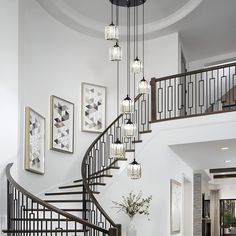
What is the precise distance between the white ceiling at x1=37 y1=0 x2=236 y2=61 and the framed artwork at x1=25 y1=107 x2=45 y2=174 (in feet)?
8.05

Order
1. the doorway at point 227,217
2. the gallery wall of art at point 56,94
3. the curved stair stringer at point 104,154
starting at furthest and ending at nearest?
the doorway at point 227,217, the gallery wall of art at point 56,94, the curved stair stringer at point 104,154

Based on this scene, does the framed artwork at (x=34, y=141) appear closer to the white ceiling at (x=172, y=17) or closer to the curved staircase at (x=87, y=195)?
the curved staircase at (x=87, y=195)

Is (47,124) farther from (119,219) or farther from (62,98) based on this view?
(119,219)

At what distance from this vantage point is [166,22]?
976cm

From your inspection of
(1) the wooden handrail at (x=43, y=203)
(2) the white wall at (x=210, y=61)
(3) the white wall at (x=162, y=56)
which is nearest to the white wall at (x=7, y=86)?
(1) the wooden handrail at (x=43, y=203)

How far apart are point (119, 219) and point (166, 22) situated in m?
4.59

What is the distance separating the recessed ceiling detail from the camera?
29.5 feet

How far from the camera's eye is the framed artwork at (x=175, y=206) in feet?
27.9

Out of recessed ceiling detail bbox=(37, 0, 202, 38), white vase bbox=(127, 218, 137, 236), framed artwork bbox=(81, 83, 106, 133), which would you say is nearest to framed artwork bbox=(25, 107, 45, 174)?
framed artwork bbox=(81, 83, 106, 133)

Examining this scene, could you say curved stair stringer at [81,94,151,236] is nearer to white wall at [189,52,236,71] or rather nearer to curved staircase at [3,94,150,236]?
curved staircase at [3,94,150,236]

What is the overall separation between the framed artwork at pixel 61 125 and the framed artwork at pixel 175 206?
2.37 m

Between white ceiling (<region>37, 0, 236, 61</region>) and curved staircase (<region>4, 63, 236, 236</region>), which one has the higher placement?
white ceiling (<region>37, 0, 236, 61</region>)

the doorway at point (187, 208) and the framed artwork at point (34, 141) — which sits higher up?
the framed artwork at point (34, 141)

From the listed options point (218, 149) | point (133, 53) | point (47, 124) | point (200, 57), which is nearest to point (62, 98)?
point (47, 124)
